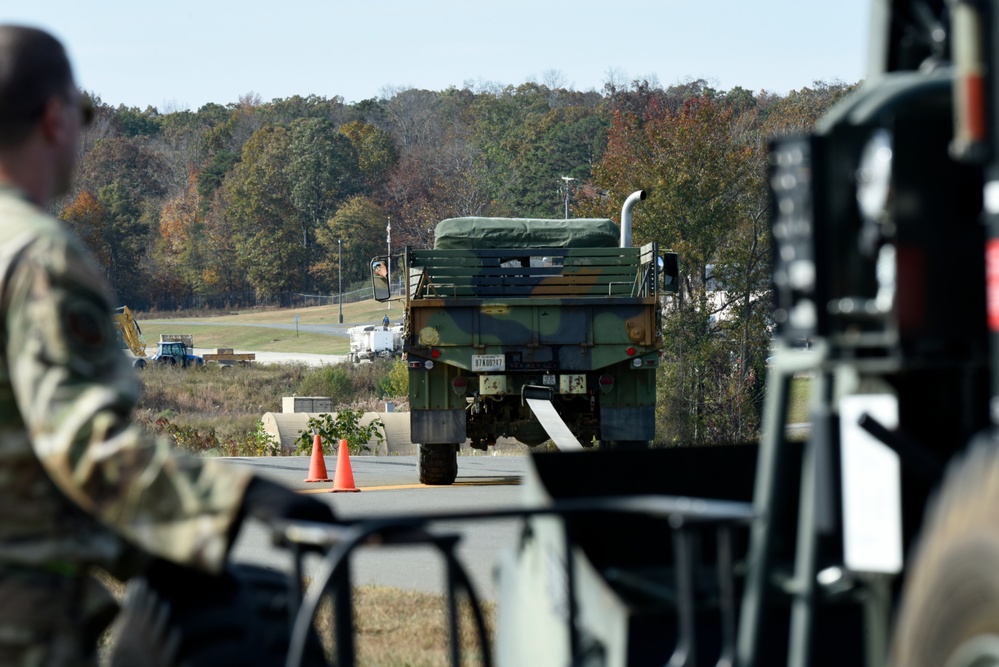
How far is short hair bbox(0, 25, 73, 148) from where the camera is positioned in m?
2.46

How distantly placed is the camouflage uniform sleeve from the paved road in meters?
1.93

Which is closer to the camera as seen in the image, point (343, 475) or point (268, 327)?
point (343, 475)

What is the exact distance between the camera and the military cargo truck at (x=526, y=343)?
16578 millimetres

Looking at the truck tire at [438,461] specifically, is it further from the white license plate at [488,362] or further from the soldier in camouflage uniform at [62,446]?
the soldier in camouflage uniform at [62,446]

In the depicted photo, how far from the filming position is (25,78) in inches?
96.8

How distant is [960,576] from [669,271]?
1545 cm

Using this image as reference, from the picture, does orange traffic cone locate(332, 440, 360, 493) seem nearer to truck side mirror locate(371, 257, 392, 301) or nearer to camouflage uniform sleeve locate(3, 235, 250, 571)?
truck side mirror locate(371, 257, 392, 301)

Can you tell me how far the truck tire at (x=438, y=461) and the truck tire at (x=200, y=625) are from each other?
47.6 ft

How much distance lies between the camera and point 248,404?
54312mm

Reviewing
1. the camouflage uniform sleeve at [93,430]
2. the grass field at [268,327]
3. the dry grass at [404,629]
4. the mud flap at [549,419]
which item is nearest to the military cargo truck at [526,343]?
the mud flap at [549,419]

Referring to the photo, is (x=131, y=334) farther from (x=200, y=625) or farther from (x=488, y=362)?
(x=200, y=625)

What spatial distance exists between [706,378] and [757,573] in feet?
117

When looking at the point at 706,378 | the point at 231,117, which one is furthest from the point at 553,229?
the point at 231,117

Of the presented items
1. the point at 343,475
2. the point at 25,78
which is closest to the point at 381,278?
the point at 343,475
